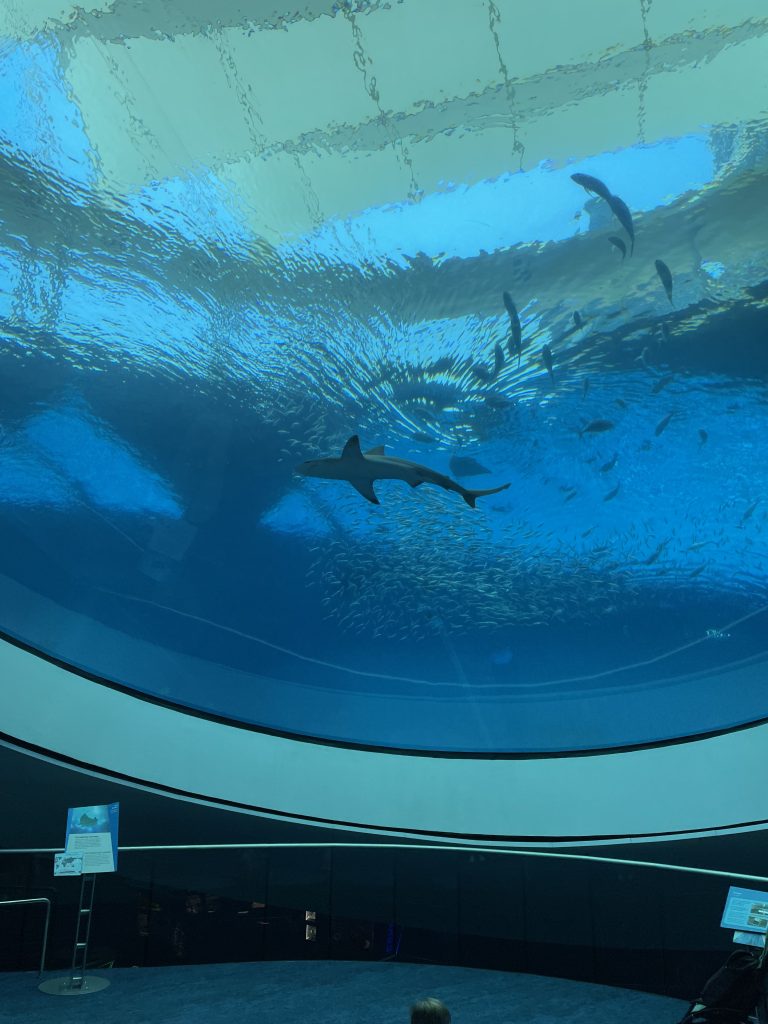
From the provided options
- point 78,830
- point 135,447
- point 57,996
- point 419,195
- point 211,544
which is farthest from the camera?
point 211,544

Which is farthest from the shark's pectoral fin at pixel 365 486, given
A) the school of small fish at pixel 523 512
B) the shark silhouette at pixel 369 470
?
the school of small fish at pixel 523 512

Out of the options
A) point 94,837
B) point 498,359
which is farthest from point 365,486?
point 94,837

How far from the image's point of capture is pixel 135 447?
11258 mm

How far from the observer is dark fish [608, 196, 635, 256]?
331 inches

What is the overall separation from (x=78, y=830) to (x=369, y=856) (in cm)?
311

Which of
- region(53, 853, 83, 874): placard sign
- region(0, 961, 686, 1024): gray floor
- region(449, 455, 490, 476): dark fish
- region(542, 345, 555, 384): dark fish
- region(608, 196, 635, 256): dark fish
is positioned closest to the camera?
region(0, 961, 686, 1024): gray floor

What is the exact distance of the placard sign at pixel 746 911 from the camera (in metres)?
4.83

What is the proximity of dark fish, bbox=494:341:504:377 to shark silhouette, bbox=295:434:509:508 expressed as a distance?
81.8 inches

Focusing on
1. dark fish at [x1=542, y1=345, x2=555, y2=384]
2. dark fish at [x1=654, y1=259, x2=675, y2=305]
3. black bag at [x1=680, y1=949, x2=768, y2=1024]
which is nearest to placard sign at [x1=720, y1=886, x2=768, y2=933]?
black bag at [x1=680, y1=949, x2=768, y2=1024]

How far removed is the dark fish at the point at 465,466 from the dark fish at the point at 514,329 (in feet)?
7.18

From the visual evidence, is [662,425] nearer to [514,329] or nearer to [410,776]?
[514,329]

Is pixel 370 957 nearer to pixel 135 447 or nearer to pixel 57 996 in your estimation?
pixel 57 996

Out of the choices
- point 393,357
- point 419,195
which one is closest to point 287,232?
point 419,195

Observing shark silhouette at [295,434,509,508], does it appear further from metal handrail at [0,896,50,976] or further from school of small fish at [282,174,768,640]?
metal handrail at [0,896,50,976]
